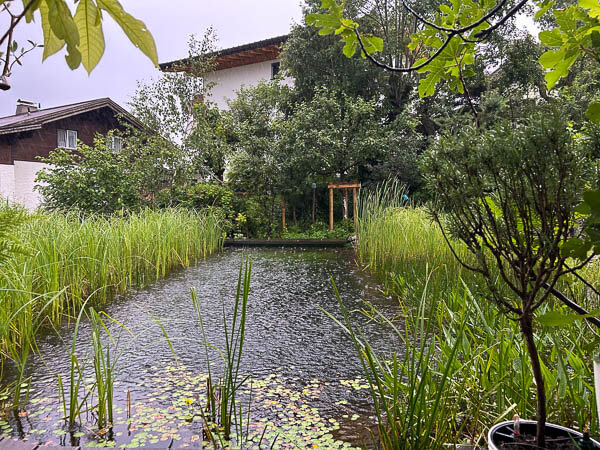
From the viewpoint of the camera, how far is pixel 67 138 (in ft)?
49.1

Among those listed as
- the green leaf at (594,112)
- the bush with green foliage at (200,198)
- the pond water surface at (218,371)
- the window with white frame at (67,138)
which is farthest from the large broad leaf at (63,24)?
the window with white frame at (67,138)

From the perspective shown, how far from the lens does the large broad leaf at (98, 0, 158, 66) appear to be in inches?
17.0

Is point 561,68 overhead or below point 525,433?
overhead

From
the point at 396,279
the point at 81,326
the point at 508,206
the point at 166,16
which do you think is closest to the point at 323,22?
the point at 166,16

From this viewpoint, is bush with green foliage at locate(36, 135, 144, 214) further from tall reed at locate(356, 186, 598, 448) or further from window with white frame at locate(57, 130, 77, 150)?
tall reed at locate(356, 186, 598, 448)

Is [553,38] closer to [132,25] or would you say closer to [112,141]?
[132,25]

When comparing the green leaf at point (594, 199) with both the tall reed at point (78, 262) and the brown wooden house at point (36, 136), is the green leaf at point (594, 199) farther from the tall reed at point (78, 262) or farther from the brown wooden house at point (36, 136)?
the brown wooden house at point (36, 136)

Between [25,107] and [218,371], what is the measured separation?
18.9m

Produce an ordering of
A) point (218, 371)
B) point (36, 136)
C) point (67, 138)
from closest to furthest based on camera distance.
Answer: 1. point (218, 371)
2. point (36, 136)
3. point (67, 138)

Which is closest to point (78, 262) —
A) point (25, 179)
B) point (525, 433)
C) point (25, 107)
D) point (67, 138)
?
point (525, 433)

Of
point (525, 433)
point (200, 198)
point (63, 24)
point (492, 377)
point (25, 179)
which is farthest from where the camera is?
point (25, 179)

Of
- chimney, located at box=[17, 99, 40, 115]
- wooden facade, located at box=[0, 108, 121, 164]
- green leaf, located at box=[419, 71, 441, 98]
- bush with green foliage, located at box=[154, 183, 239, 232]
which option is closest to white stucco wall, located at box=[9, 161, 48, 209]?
wooden facade, located at box=[0, 108, 121, 164]

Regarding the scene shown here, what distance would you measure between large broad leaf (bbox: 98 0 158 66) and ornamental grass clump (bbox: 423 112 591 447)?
97cm

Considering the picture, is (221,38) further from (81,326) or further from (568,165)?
(568,165)
